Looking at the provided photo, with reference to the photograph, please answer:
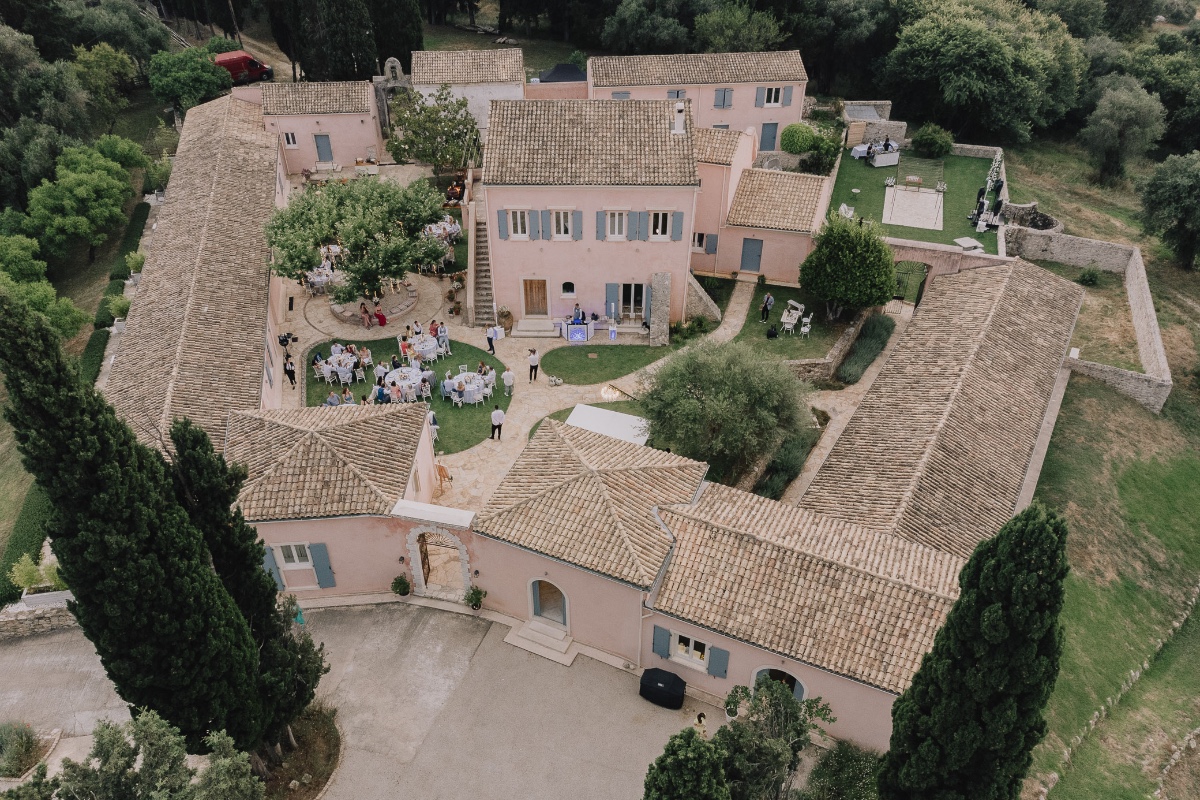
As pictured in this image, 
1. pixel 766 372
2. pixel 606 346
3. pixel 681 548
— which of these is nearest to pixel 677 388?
pixel 766 372

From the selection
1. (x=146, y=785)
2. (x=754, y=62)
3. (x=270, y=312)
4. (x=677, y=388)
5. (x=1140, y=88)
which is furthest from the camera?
(x=1140, y=88)

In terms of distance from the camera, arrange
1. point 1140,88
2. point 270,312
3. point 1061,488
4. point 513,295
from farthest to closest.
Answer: point 1140,88, point 513,295, point 270,312, point 1061,488

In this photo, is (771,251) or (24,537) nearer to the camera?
(24,537)

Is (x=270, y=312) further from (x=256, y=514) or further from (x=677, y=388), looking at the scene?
(x=677, y=388)

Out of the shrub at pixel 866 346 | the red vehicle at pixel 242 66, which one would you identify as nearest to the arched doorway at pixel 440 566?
the shrub at pixel 866 346

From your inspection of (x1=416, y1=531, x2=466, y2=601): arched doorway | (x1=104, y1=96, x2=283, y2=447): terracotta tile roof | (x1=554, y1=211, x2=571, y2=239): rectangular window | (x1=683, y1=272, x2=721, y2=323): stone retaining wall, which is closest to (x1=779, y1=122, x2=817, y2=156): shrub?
(x1=683, y1=272, x2=721, y2=323): stone retaining wall

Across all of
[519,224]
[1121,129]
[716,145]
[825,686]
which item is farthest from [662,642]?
[1121,129]

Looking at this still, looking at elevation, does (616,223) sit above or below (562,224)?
above

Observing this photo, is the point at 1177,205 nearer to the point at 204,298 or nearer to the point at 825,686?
the point at 825,686
